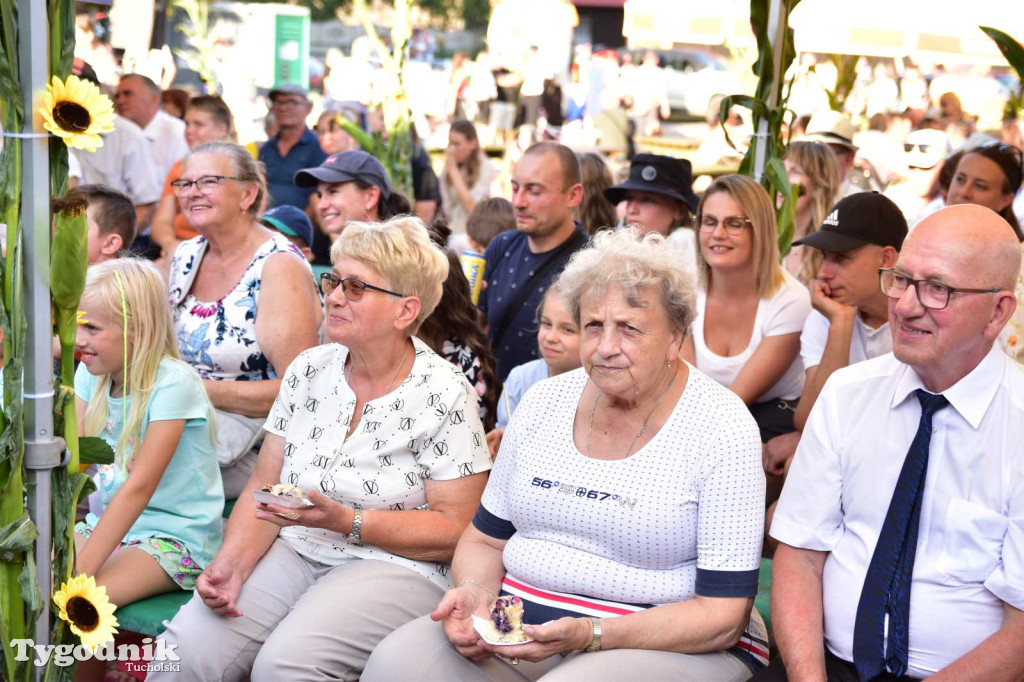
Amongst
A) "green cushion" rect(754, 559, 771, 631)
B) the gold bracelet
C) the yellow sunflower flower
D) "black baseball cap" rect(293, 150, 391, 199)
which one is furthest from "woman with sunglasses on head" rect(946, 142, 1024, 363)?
the yellow sunflower flower

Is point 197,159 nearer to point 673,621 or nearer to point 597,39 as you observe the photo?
point 673,621

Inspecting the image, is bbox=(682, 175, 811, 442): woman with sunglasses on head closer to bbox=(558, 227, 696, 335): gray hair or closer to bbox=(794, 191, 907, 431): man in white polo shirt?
bbox=(794, 191, 907, 431): man in white polo shirt

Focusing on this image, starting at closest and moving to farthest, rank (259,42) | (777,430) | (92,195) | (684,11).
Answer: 1. (777,430)
2. (92,195)
3. (684,11)
4. (259,42)

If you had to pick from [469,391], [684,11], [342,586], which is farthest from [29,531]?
[684,11]

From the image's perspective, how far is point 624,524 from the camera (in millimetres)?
2533

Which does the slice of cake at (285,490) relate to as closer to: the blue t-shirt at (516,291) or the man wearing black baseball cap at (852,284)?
the man wearing black baseball cap at (852,284)

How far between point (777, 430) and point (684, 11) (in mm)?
5196

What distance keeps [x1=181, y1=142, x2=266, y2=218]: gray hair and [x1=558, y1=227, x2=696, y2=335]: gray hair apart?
1.80 m

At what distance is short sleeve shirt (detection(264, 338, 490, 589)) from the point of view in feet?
9.84

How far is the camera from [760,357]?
382 cm

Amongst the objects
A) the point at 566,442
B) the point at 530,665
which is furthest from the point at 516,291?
the point at 530,665

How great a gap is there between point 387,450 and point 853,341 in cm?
165

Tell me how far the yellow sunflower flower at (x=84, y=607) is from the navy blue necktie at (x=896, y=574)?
162cm

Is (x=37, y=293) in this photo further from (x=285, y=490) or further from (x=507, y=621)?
(x=507, y=621)
